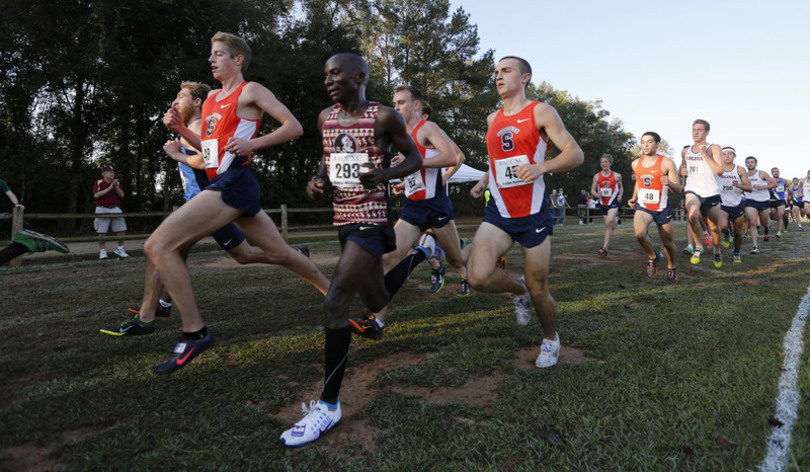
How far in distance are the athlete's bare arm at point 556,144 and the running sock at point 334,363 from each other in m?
1.59

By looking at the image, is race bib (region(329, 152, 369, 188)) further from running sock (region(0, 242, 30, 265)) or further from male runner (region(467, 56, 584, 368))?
running sock (region(0, 242, 30, 265))

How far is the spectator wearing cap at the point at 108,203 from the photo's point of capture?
10.2 meters

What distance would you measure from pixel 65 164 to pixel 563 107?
179ft

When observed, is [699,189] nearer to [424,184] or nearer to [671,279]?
[671,279]

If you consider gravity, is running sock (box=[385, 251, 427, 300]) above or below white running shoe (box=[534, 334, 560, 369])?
above

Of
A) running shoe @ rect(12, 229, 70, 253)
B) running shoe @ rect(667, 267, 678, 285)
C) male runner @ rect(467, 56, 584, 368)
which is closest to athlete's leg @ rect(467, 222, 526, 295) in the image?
male runner @ rect(467, 56, 584, 368)

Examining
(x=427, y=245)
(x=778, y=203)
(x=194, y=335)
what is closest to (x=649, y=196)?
(x=427, y=245)

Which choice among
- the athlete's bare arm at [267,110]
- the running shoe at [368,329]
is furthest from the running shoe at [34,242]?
the running shoe at [368,329]

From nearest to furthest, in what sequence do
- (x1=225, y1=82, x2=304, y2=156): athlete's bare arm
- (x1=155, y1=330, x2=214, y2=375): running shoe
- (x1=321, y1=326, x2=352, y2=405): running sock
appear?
(x1=321, y1=326, x2=352, y2=405): running sock < (x1=155, y1=330, x2=214, y2=375): running shoe < (x1=225, y1=82, x2=304, y2=156): athlete's bare arm

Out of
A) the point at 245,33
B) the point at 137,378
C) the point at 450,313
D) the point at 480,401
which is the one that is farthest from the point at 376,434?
the point at 245,33

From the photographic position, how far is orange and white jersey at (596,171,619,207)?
34.8 ft

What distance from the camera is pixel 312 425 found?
212 centimetres

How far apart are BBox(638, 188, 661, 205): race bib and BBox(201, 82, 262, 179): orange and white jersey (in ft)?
19.6

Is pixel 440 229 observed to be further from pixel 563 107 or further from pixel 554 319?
pixel 563 107
